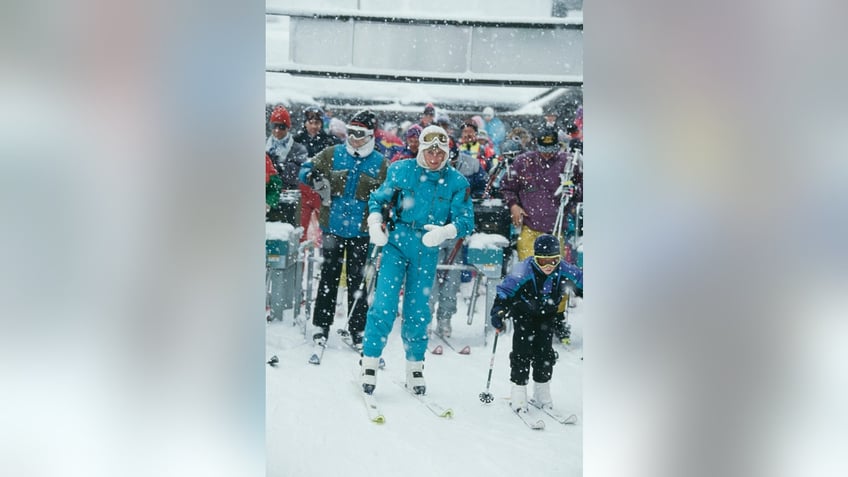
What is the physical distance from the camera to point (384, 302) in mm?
2469

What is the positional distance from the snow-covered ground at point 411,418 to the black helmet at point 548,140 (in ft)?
2.09

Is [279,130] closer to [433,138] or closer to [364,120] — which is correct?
[364,120]

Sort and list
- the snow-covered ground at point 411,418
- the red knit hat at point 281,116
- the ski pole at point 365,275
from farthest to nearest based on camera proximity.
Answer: the ski pole at point 365,275 → the red knit hat at point 281,116 → the snow-covered ground at point 411,418

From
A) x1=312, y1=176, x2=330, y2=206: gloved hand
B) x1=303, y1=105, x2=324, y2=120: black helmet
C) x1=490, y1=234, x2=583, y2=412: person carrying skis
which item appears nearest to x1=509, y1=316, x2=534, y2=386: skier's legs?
x1=490, y1=234, x2=583, y2=412: person carrying skis

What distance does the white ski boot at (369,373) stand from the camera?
7.97 ft

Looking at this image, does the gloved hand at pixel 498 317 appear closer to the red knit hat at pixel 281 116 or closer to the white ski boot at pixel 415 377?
Answer: the white ski boot at pixel 415 377

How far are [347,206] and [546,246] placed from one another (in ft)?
2.60

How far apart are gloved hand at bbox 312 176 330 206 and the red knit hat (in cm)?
24

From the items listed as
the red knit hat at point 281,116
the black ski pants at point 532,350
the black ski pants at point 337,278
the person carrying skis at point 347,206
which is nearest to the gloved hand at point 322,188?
the person carrying skis at point 347,206

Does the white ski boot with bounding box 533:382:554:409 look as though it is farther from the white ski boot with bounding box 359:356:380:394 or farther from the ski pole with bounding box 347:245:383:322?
the ski pole with bounding box 347:245:383:322
